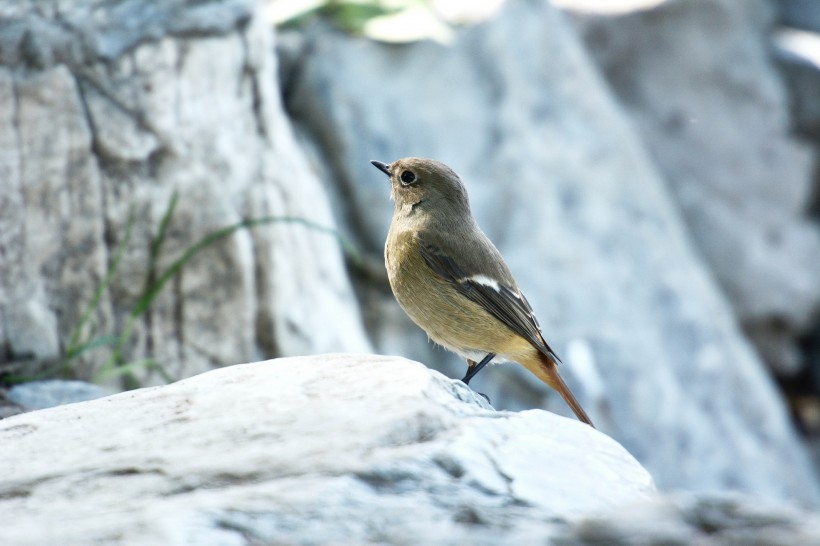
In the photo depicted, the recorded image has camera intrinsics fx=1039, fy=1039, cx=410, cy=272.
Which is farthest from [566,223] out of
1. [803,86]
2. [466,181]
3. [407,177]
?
[803,86]

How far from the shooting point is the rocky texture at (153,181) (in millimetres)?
4867

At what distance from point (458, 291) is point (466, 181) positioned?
3.02 meters

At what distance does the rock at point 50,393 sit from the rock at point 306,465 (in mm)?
1197

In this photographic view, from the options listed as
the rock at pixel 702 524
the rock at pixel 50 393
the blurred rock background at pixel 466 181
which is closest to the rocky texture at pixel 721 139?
the blurred rock background at pixel 466 181

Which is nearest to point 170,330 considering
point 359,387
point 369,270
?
point 369,270

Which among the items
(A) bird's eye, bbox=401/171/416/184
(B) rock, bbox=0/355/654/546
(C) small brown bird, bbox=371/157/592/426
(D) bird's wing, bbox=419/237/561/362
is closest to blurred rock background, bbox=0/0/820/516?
(A) bird's eye, bbox=401/171/416/184

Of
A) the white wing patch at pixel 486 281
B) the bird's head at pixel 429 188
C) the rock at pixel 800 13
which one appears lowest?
the white wing patch at pixel 486 281

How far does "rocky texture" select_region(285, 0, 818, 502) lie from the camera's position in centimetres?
716

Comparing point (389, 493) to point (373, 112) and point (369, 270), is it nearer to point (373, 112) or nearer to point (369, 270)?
point (369, 270)

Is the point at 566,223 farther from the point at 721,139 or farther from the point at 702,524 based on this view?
the point at 702,524

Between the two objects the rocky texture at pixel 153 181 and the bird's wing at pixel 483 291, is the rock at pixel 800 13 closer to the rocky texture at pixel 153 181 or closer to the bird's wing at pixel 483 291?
the rocky texture at pixel 153 181

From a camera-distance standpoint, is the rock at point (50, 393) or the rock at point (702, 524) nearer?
the rock at point (702, 524)

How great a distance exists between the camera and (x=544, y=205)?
7578 mm

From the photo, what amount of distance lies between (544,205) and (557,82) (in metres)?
1.15
